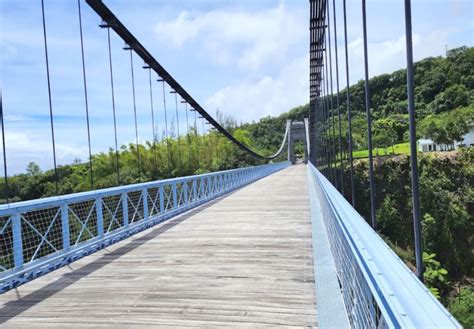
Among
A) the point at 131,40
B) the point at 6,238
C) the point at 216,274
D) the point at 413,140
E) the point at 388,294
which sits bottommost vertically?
the point at 216,274

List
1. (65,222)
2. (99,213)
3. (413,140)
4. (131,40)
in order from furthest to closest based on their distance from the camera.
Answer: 1. (131,40)
2. (99,213)
3. (65,222)
4. (413,140)

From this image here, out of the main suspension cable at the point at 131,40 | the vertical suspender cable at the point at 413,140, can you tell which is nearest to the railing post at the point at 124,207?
the main suspension cable at the point at 131,40

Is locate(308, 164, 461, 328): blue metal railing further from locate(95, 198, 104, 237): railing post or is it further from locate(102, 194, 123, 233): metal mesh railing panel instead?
locate(102, 194, 123, 233): metal mesh railing panel

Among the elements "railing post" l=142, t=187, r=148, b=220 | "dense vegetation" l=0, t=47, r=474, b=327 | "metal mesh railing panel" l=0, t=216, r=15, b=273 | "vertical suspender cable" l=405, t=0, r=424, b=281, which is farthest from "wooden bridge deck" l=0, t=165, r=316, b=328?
"dense vegetation" l=0, t=47, r=474, b=327

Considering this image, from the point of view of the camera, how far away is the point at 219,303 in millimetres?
2736

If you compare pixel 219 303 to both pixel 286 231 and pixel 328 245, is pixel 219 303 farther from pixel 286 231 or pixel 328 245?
pixel 286 231

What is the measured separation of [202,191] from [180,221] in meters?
3.44

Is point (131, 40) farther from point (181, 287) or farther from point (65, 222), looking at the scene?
point (181, 287)

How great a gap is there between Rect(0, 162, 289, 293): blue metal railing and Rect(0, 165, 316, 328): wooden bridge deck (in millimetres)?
140

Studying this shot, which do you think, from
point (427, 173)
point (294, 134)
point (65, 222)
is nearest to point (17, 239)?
point (65, 222)

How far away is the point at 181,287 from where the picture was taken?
3.14 metres

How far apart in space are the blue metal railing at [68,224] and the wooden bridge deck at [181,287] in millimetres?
140

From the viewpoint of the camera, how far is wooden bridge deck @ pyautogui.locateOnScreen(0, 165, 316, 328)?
100.0 inches

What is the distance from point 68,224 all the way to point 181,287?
162 centimetres
